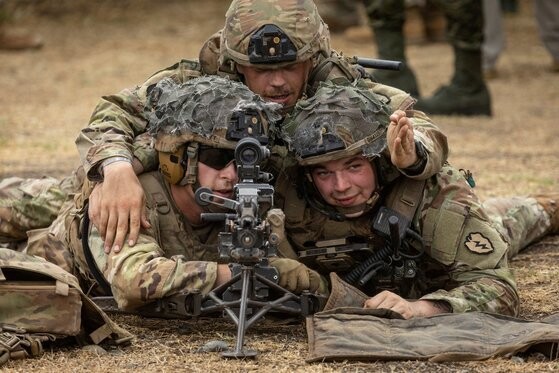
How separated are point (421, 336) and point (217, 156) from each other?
4.02 feet

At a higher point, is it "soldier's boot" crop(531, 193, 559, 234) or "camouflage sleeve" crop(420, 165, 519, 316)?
"camouflage sleeve" crop(420, 165, 519, 316)

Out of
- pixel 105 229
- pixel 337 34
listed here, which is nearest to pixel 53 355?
pixel 105 229

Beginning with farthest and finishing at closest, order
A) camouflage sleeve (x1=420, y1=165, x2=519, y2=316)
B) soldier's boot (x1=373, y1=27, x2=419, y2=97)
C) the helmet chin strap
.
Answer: soldier's boot (x1=373, y1=27, x2=419, y2=97), the helmet chin strap, camouflage sleeve (x1=420, y1=165, x2=519, y2=316)

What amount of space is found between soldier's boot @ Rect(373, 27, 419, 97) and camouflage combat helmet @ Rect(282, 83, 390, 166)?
7152 mm

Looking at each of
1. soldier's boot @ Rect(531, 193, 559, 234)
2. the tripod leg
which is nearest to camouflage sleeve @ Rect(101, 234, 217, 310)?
the tripod leg

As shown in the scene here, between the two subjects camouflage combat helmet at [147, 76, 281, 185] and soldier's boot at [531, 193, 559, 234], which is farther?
soldier's boot at [531, 193, 559, 234]

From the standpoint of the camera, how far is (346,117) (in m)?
6.04

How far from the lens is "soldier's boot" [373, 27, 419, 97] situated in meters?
13.3

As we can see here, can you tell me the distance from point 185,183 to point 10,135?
6.85 m

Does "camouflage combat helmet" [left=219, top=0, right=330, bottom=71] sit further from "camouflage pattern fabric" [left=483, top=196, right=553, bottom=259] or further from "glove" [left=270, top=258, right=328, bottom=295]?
"camouflage pattern fabric" [left=483, top=196, right=553, bottom=259]

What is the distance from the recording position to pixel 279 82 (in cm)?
→ 648

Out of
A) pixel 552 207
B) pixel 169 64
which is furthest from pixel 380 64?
pixel 169 64

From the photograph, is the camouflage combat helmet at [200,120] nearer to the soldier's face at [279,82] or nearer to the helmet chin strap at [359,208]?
the soldier's face at [279,82]

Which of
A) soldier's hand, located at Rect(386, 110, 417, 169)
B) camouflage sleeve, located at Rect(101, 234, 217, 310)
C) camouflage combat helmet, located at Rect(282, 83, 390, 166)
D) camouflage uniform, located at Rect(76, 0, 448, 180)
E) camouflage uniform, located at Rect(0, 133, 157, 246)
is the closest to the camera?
soldier's hand, located at Rect(386, 110, 417, 169)
